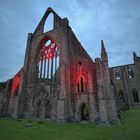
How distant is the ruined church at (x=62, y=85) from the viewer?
594 inches

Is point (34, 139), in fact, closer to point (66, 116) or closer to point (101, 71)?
point (66, 116)

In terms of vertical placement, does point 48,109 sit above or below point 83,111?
above

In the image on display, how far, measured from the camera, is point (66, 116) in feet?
50.2

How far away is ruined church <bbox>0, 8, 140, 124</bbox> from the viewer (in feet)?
49.5

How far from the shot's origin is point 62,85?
16.8 metres

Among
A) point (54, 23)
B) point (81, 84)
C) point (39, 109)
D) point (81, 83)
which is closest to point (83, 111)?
point (81, 84)

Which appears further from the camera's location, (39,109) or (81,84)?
(39,109)

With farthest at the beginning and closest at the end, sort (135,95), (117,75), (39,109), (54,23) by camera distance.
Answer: (117,75), (135,95), (54,23), (39,109)

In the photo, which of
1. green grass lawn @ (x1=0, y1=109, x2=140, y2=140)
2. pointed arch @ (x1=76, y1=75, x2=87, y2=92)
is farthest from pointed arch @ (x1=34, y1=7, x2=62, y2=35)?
green grass lawn @ (x1=0, y1=109, x2=140, y2=140)

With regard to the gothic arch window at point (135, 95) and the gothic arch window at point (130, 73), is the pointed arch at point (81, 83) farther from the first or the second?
the gothic arch window at point (130, 73)

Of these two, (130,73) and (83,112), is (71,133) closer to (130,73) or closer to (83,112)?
(83,112)

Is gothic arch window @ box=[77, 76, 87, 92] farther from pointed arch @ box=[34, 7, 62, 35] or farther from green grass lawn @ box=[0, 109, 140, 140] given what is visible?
pointed arch @ box=[34, 7, 62, 35]

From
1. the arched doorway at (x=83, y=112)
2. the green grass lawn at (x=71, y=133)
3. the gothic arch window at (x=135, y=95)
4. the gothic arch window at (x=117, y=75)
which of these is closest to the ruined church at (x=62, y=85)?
the arched doorway at (x=83, y=112)

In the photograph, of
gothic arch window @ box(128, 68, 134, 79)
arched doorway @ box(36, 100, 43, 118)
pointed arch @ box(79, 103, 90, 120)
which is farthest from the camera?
gothic arch window @ box(128, 68, 134, 79)
